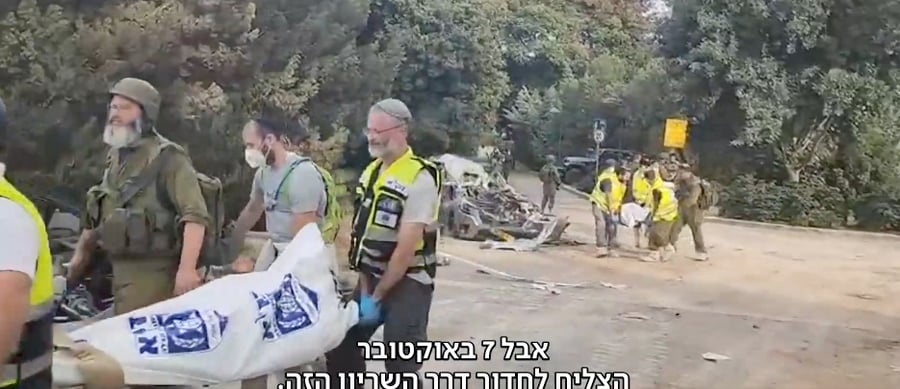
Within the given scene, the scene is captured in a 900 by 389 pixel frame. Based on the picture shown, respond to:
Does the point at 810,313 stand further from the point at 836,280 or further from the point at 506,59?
the point at 506,59

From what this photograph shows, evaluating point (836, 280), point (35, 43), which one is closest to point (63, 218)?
point (35, 43)

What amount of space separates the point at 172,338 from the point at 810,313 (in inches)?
175

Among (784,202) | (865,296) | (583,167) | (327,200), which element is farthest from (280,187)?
(784,202)

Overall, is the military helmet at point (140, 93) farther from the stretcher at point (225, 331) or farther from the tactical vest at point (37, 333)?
the tactical vest at point (37, 333)

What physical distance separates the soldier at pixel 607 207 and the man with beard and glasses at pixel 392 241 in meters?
5.82

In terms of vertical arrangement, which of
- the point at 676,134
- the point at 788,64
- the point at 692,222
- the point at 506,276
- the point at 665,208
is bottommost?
the point at 506,276

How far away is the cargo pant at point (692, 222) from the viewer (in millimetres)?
8273

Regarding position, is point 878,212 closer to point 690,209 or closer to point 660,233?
point 690,209

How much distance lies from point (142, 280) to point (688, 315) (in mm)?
3620

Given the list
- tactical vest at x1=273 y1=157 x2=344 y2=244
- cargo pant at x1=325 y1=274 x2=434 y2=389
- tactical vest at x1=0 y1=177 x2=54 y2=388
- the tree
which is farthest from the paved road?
the tree

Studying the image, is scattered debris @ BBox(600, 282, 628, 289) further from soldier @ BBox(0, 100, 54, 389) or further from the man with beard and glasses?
soldier @ BBox(0, 100, 54, 389)

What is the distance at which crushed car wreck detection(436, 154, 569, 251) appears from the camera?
28.1 ft

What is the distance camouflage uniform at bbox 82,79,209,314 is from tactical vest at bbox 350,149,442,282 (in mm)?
395

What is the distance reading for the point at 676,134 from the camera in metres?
13.3
